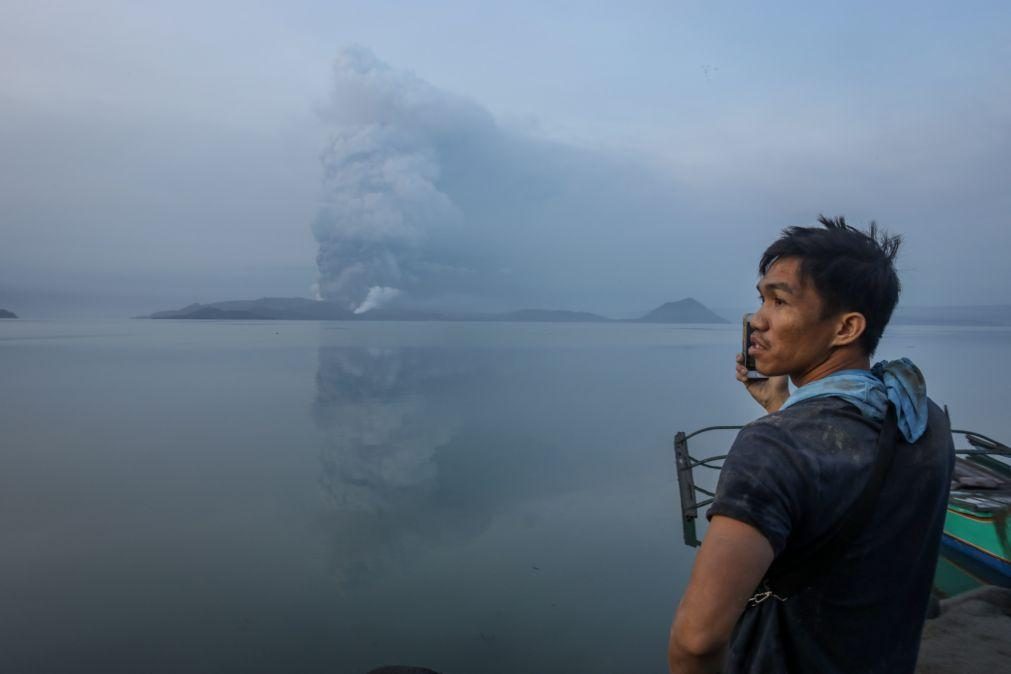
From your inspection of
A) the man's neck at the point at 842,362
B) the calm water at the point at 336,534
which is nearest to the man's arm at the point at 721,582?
the man's neck at the point at 842,362

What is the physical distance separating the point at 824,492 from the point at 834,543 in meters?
→ 0.17

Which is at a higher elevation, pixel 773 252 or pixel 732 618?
pixel 773 252

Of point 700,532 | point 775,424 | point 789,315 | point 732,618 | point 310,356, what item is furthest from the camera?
point 310,356

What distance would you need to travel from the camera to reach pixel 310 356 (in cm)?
5159

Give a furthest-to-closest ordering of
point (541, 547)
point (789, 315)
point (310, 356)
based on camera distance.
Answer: point (310, 356) → point (541, 547) → point (789, 315)

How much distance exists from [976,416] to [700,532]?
1940 centimetres

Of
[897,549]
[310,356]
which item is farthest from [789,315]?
[310,356]

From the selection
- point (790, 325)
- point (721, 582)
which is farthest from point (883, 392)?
point (721, 582)

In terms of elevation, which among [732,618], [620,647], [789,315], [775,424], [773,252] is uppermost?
[773,252]

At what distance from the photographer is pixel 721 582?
1.32 m

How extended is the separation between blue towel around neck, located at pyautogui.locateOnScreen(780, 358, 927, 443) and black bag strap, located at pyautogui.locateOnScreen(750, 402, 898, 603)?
26mm

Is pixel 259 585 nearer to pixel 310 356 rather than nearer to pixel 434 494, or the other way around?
pixel 434 494

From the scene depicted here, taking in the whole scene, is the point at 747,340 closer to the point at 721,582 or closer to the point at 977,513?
the point at 721,582

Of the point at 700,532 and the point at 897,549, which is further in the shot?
the point at 700,532
